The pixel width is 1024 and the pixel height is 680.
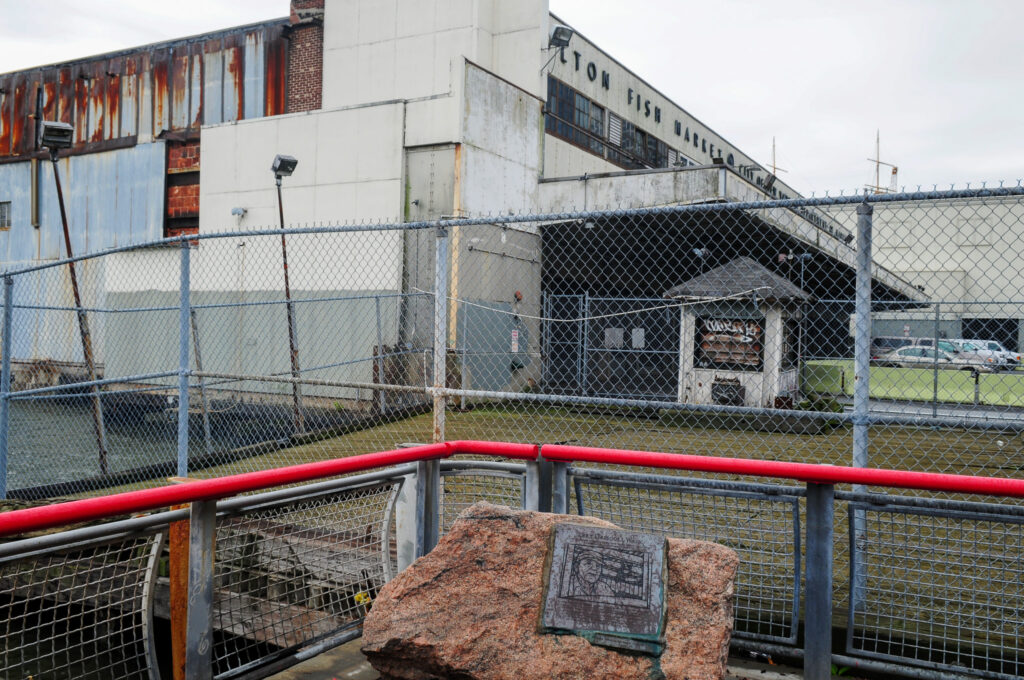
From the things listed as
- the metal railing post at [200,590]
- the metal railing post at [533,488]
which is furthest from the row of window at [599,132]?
the metal railing post at [200,590]

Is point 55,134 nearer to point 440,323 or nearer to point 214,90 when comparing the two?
point 440,323

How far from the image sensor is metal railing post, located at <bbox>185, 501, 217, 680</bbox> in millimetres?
3176

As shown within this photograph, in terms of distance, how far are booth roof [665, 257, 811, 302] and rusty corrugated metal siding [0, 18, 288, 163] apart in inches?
523

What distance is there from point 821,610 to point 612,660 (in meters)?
1.08

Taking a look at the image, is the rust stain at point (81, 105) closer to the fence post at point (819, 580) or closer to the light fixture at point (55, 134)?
the light fixture at point (55, 134)

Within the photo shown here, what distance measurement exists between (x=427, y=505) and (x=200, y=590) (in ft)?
4.96

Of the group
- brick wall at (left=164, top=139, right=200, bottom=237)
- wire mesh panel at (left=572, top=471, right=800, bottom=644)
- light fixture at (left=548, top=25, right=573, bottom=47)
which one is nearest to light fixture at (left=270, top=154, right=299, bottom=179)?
brick wall at (left=164, top=139, right=200, bottom=237)

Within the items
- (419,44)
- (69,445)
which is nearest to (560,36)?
(419,44)

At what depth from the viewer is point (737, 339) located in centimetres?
1576

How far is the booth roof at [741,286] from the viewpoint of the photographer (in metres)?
15.2

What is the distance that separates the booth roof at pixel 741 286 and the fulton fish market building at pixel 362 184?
3.68ft

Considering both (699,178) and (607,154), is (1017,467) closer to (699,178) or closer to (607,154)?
(699,178)

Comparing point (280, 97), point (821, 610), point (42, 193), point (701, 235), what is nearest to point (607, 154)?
Result: point (701, 235)

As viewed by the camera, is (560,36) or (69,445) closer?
(69,445)
